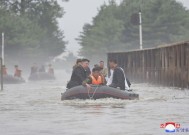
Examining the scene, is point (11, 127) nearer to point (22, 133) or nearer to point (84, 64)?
point (22, 133)

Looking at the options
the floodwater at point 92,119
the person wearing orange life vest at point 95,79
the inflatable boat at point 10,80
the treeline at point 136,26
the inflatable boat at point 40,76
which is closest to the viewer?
the floodwater at point 92,119

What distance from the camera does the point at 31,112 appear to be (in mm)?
20297

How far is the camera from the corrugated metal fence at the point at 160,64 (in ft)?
124

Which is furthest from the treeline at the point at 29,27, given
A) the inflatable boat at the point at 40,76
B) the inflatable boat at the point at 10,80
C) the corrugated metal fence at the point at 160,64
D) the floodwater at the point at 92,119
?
the floodwater at the point at 92,119

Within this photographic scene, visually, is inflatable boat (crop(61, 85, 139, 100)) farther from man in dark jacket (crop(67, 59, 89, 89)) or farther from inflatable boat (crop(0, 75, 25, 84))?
inflatable boat (crop(0, 75, 25, 84))

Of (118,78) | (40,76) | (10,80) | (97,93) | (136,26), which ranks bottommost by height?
(97,93)

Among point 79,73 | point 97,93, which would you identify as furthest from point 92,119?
point 79,73

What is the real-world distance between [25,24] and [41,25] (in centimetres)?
1383

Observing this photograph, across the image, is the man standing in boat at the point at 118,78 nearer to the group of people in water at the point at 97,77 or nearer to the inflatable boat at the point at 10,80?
the group of people in water at the point at 97,77

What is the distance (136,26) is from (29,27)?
58.1ft

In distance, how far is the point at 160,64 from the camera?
45344 millimetres

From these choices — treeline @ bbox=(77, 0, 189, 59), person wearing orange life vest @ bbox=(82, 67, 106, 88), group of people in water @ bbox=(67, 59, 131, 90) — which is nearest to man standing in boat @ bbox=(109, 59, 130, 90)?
group of people in water @ bbox=(67, 59, 131, 90)

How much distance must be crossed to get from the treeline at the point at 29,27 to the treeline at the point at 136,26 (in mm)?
7845

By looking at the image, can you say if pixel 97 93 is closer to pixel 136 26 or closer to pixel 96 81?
pixel 96 81
